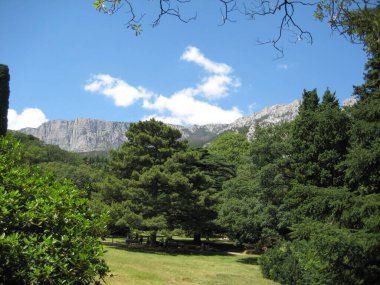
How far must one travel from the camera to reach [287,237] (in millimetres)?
28047

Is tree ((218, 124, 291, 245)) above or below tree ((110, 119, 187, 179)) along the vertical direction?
→ below

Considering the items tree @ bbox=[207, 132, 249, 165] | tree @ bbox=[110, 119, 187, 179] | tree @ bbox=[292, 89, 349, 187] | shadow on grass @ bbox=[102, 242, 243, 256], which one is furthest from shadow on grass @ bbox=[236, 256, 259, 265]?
tree @ bbox=[207, 132, 249, 165]

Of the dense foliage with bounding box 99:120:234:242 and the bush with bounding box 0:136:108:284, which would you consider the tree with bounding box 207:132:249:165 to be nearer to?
the dense foliage with bounding box 99:120:234:242

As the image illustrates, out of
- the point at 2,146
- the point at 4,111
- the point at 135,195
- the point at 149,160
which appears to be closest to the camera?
the point at 2,146

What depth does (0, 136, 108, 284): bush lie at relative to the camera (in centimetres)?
400

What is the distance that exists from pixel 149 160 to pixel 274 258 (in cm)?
1647

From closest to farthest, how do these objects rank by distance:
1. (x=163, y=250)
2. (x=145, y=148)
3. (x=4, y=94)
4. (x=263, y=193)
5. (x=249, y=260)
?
(x=263, y=193) → (x=249, y=260) → (x=163, y=250) → (x=145, y=148) → (x=4, y=94)

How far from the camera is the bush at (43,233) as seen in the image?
157 inches

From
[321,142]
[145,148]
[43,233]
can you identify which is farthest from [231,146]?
[43,233]

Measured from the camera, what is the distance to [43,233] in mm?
4520

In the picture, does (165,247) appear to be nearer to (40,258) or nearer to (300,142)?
(300,142)

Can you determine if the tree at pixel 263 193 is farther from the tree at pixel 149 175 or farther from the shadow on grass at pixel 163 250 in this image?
the shadow on grass at pixel 163 250

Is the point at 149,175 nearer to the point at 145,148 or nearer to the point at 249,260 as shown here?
the point at 145,148

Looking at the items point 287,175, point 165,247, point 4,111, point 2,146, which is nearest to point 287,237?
point 287,175
